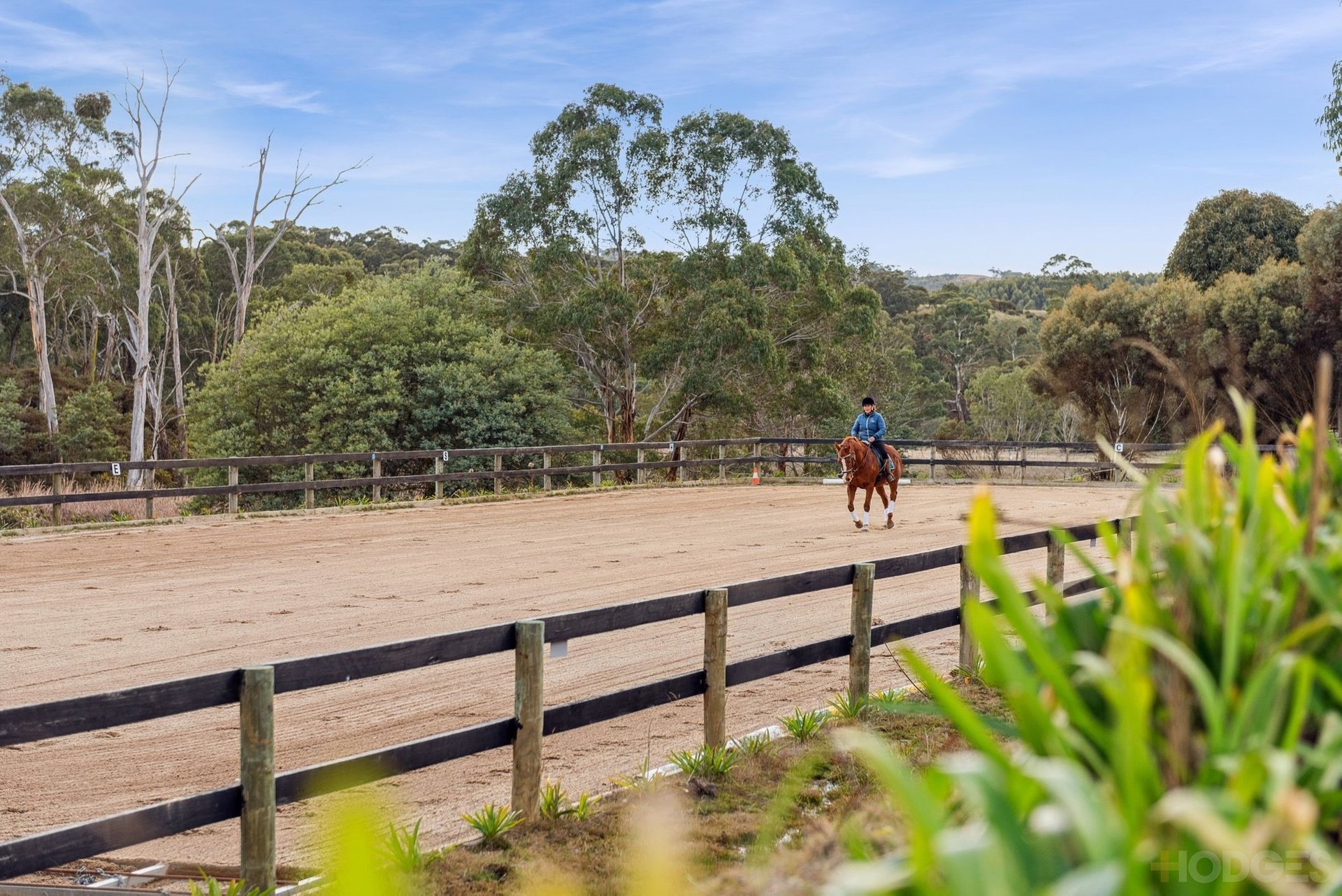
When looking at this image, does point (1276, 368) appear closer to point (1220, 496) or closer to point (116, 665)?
point (116, 665)

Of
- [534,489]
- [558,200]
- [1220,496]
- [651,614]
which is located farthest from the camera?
[558,200]

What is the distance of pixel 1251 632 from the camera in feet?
4.89

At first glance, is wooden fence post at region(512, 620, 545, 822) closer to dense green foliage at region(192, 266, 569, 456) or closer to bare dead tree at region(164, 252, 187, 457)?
dense green foliage at region(192, 266, 569, 456)

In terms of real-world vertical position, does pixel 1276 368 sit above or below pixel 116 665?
above

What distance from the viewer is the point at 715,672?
767cm

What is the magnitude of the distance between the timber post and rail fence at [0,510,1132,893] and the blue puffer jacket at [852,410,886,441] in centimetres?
1269

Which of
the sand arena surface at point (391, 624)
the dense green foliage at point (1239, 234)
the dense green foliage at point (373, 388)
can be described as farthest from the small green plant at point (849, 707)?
the dense green foliage at point (1239, 234)

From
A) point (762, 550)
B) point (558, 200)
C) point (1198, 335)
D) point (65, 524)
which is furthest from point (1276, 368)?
point (65, 524)

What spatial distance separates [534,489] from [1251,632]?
27913mm

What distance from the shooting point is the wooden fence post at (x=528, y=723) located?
652 centimetres

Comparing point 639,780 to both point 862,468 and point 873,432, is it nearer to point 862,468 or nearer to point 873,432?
point 862,468

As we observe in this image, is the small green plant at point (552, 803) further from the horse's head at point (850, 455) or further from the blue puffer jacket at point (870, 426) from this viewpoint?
the blue puffer jacket at point (870, 426)

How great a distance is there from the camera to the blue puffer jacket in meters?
21.5


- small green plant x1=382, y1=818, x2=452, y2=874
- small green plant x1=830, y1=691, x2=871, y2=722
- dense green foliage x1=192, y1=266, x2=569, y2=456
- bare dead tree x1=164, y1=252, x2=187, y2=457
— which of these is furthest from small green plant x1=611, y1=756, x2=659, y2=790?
bare dead tree x1=164, y1=252, x2=187, y2=457
